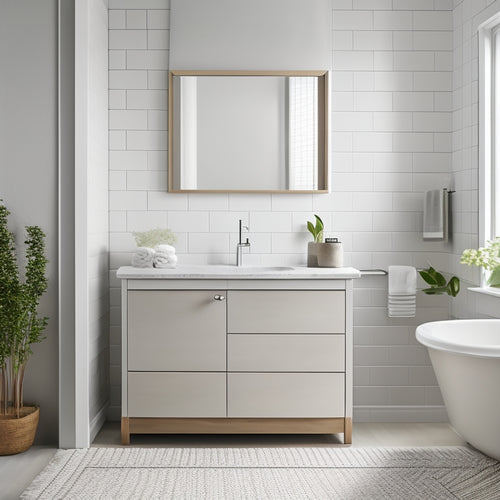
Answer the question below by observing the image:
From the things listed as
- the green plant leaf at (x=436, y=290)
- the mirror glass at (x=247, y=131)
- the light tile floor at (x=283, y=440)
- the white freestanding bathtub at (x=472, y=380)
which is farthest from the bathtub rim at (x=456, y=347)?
the mirror glass at (x=247, y=131)

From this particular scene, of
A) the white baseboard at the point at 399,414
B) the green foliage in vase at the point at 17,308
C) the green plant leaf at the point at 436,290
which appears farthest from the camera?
the white baseboard at the point at 399,414

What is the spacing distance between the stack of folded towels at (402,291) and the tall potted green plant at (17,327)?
6.62ft

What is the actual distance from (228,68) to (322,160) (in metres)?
0.81

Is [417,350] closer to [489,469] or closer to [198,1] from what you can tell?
[489,469]

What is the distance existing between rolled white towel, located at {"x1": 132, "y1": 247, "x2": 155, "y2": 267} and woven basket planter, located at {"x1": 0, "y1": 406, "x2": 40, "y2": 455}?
0.97 m

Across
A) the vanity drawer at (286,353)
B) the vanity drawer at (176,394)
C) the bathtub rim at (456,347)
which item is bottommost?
the vanity drawer at (176,394)

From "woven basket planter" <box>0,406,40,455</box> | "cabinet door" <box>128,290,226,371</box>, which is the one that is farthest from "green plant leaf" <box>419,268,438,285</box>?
"woven basket planter" <box>0,406,40,455</box>

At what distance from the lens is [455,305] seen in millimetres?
3908

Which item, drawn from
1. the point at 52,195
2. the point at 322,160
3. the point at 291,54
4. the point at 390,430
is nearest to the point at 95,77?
the point at 52,195

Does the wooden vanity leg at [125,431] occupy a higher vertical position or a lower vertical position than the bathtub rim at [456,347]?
lower

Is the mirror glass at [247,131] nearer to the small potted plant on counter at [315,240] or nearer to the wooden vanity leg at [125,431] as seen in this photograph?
the small potted plant on counter at [315,240]

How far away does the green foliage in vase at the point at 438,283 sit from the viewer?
3773mm

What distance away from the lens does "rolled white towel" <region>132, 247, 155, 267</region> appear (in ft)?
11.6

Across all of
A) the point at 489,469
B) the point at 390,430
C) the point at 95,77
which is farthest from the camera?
the point at 390,430
